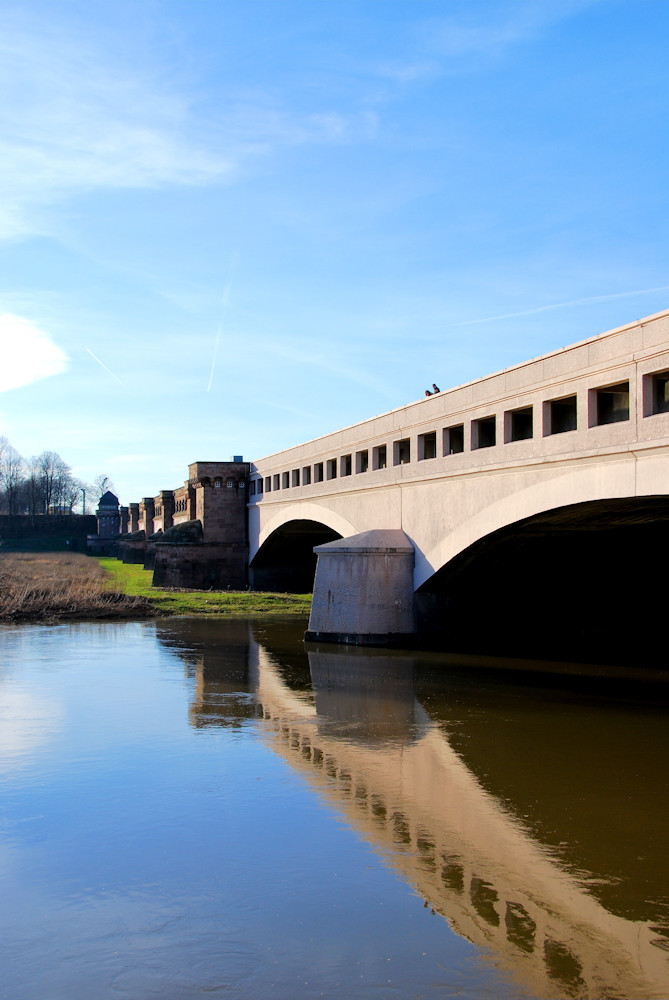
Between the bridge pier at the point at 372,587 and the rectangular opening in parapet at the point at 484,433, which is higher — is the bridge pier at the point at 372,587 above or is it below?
below

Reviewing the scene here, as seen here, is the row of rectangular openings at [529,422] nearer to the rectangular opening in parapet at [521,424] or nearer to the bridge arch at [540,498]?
the rectangular opening in parapet at [521,424]

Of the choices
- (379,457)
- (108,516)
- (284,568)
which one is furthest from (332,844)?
(108,516)

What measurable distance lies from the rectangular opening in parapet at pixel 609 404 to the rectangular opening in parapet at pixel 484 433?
3077 mm

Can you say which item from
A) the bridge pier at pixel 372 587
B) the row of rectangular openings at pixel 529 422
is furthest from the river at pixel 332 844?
the bridge pier at pixel 372 587

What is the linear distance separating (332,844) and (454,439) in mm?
14271

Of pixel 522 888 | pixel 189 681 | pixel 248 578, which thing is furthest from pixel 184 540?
pixel 522 888

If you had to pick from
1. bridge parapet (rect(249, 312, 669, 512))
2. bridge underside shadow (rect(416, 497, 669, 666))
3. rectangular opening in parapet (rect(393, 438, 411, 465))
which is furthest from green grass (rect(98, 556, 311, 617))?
bridge underside shadow (rect(416, 497, 669, 666))

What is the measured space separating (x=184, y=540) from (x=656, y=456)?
28761mm

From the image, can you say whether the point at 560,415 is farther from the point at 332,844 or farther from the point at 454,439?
the point at 332,844

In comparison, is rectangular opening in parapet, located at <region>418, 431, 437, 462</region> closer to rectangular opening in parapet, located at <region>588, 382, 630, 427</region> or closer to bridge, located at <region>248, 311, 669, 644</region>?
bridge, located at <region>248, 311, 669, 644</region>

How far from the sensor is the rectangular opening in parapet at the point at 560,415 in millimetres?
16250

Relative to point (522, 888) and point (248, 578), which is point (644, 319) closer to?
point (522, 888)

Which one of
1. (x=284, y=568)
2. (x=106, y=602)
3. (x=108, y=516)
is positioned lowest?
(x=106, y=602)

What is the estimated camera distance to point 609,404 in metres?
15.6
